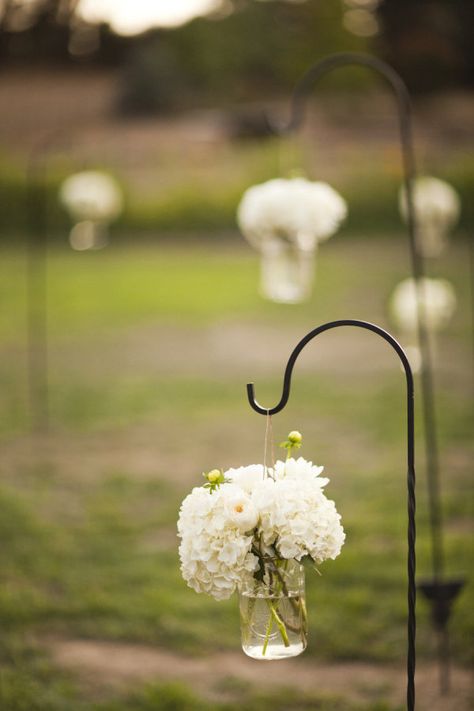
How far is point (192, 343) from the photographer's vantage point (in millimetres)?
11422

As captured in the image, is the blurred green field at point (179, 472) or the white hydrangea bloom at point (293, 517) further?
the blurred green field at point (179, 472)

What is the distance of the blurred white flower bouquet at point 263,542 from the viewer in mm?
1592

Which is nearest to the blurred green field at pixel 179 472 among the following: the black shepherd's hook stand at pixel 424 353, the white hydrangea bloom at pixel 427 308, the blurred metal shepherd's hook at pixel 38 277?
the blurred metal shepherd's hook at pixel 38 277

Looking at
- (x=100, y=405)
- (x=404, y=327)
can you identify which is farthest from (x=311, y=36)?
(x=404, y=327)

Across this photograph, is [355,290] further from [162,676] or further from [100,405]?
[162,676]

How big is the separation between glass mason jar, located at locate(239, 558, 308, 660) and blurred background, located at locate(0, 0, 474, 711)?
1.19m

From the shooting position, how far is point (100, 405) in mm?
7914

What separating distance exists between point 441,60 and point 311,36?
13.8 feet

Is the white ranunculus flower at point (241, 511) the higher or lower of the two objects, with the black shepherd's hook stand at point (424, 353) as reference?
lower

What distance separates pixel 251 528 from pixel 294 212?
6.75 feet

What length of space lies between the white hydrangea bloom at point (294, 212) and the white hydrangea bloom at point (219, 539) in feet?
6.50

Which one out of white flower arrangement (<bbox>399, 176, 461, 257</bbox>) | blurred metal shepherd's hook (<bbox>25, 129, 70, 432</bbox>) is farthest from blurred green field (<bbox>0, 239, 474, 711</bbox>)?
white flower arrangement (<bbox>399, 176, 461, 257</bbox>)

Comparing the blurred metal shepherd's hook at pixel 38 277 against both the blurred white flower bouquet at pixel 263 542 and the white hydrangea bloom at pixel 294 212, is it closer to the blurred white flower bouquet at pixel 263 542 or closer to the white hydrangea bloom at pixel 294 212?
the white hydrangea bloom at pixel 294 212

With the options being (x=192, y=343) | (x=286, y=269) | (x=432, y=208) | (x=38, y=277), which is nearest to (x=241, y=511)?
(x=286, y=269)
